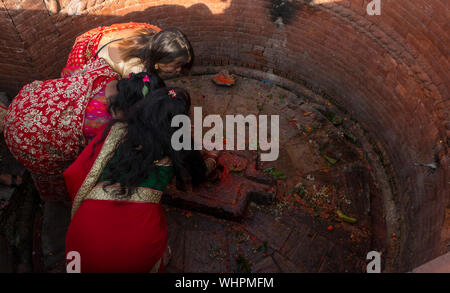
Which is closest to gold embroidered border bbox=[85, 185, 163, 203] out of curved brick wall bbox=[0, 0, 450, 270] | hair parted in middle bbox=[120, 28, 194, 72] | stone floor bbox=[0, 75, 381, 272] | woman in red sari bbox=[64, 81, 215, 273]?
woman in red sari bbox=[64, 81, 215, 273]

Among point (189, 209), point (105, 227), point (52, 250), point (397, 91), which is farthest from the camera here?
point (397, 91)

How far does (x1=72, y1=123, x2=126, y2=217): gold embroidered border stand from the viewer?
82.4 inches

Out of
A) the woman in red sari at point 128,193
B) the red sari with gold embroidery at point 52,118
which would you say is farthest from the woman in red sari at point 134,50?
the woman in red sari at point 128,193

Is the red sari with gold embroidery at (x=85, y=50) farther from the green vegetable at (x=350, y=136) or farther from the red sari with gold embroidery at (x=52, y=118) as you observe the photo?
the green vegetable at (x=350, y=136)

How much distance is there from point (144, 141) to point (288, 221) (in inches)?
88.7

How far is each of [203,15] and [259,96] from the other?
1.57m

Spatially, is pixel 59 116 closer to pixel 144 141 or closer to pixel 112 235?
pixel 144 141

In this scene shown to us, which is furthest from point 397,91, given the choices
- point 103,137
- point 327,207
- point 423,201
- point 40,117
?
point 40,117

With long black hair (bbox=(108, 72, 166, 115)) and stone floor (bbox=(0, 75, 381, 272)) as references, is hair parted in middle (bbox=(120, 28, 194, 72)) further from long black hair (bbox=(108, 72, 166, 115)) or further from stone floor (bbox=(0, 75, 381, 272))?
stone floor (bbox=(0, 75, 381, 272))

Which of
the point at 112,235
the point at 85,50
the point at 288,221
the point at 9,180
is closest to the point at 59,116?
the point at 85,50

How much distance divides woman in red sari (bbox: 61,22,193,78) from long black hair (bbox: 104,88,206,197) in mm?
811

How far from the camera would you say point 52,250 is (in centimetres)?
330

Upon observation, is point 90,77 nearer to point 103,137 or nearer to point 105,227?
point 103,137

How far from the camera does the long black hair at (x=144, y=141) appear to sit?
79.4 inches
